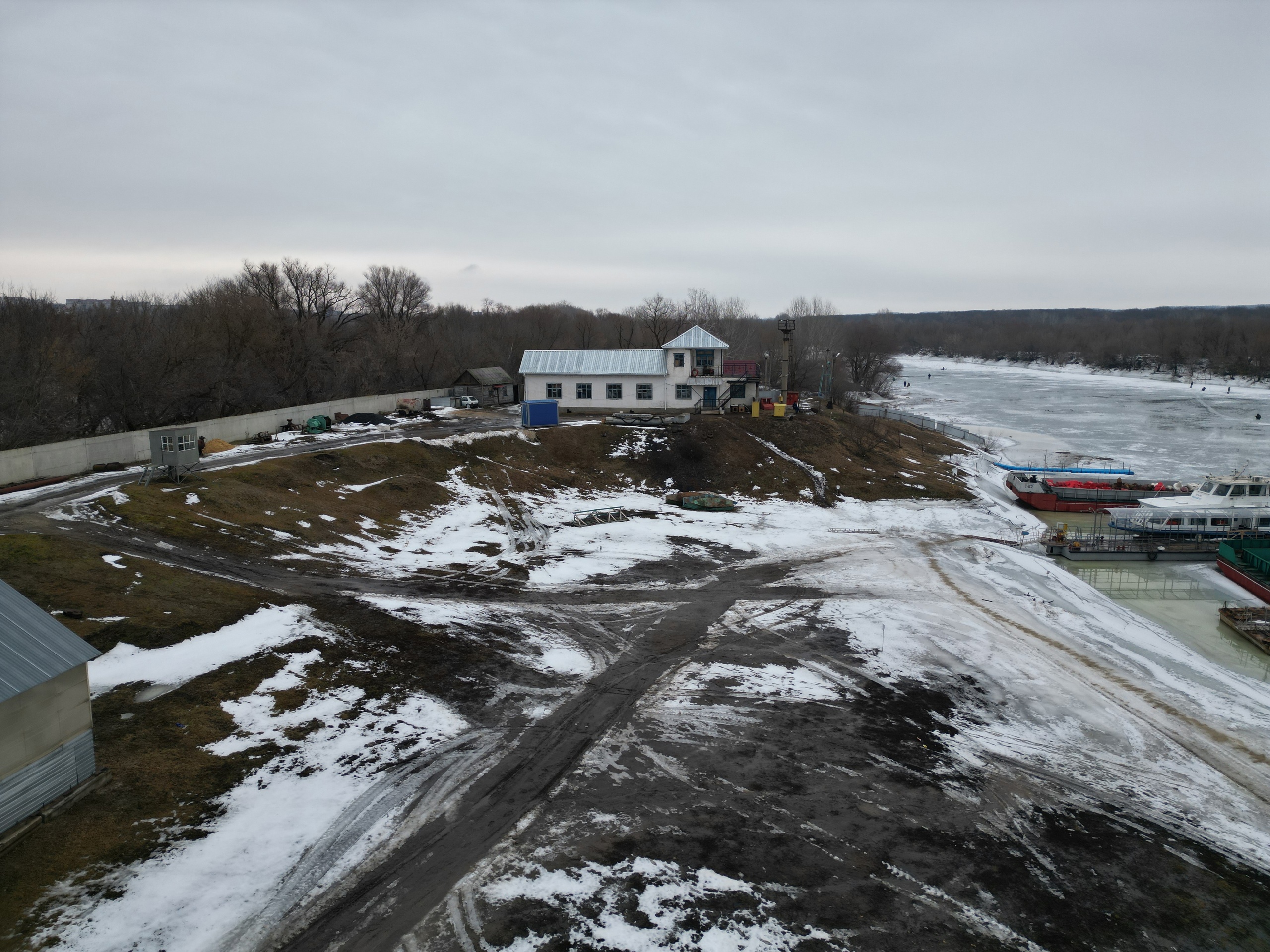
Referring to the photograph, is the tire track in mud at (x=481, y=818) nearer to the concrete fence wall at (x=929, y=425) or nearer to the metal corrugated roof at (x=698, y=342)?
the metal corrugated roof at (x=698, y=342)

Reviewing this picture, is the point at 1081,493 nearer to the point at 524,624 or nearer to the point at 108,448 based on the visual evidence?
the point at 524,624

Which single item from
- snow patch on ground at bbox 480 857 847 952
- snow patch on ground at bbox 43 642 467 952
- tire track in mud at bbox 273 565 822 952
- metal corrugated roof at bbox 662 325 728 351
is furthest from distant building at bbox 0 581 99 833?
metal corrugated roof at bbox 662 325 728 351

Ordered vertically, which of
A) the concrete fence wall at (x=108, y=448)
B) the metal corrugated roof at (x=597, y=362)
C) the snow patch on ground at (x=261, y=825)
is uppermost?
the metal corrugated roof at (x=597, y=362)

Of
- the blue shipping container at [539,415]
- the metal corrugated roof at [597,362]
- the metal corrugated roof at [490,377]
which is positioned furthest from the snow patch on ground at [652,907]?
the metal corrugated roof at [490,377]

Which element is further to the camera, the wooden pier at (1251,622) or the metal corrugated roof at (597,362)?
the metal corrugated roof at (597,362)

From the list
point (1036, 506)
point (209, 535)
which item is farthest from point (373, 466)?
point (1036, 506)

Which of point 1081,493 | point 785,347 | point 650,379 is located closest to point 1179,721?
point 1081,493
